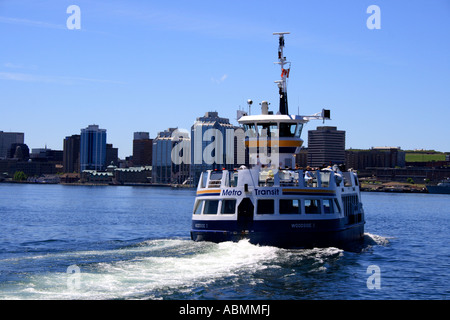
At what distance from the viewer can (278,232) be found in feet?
108

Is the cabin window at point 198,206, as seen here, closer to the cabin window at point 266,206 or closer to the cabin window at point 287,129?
the cabin window at point 266,206

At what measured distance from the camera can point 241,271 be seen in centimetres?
2806

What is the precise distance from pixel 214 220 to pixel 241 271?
6681mm

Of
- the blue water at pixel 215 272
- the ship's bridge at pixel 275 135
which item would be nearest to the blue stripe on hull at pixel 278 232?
the blue water at pixel 215 272

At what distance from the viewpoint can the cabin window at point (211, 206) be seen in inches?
1380

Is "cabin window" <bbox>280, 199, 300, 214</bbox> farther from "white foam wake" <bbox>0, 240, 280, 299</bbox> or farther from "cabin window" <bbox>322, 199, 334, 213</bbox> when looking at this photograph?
"white foam wake" <bbox>0, 240, 280, 299</bbox>

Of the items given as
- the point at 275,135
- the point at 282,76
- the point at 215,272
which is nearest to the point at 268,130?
the point at 275,135

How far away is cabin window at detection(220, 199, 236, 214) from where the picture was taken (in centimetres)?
3427

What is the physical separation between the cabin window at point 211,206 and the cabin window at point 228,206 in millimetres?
553

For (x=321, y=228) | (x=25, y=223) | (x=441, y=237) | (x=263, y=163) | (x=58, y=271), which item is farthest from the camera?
(x=25, y=223)

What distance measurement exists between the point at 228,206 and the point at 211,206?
127 cm

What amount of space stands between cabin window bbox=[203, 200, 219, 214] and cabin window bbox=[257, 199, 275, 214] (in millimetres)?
2726
